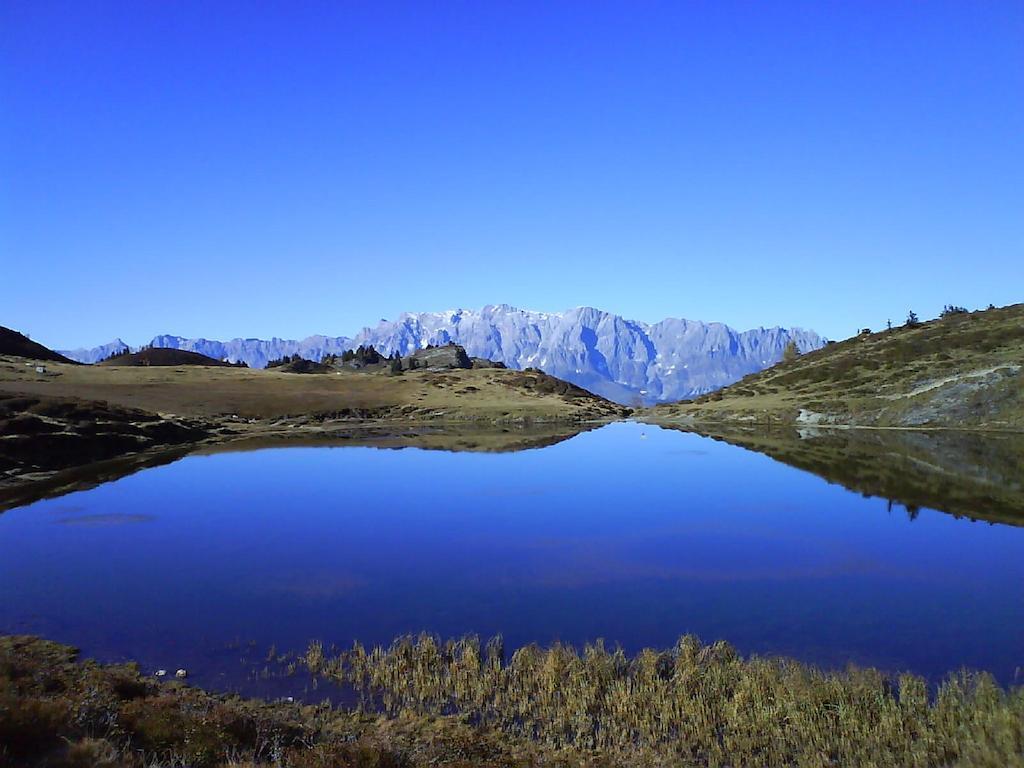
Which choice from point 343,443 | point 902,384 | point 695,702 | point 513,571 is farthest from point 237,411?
point 695,702

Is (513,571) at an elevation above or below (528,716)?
above

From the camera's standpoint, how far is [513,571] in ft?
104

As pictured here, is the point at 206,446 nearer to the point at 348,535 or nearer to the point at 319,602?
the point at 348,535

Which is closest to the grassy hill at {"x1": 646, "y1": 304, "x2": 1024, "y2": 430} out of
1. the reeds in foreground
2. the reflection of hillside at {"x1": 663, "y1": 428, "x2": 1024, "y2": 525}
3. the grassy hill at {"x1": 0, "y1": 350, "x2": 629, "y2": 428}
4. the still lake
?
the reflection of hillside at {"x1": 663, "y1": 428, "x2": 1024, "y2": 525}

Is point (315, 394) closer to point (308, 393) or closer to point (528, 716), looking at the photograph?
point (308, 393)

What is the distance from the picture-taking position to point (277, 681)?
19625 mm

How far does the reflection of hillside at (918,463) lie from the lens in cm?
4791

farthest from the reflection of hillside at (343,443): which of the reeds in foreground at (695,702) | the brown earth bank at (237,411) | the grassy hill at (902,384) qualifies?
the reeds in foreground at (695,702)

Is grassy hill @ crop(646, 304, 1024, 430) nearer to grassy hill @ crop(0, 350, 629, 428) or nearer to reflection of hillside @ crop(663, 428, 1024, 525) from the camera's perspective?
reflection of hillside @ crop(663, 428, 1024, 525)

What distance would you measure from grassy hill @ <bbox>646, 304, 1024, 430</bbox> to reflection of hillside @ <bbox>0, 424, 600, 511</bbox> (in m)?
33.6

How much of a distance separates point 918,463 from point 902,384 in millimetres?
54672

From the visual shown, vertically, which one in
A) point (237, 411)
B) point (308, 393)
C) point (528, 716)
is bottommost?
point (528, 716)

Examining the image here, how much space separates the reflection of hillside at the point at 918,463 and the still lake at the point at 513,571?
3741 millimetres

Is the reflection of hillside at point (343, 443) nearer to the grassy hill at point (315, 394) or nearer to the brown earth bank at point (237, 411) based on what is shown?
the brown earth bank at point (237, 411)
